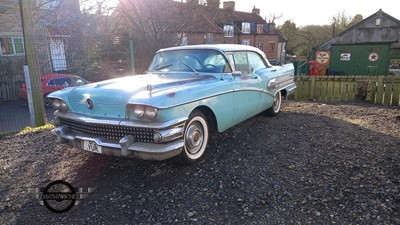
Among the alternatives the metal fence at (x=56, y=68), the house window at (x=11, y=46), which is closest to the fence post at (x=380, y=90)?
the metal fence at (x=56, y=68)

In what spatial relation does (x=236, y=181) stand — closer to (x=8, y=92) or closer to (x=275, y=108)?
(x=275, y=108)

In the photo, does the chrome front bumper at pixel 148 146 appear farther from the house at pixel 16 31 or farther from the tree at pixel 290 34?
the tree at pixel 290 34

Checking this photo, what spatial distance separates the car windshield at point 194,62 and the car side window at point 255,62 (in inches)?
37.2

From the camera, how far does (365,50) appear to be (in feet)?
63.6

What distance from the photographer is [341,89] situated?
9680mm

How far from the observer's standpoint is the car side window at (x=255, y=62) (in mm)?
5617

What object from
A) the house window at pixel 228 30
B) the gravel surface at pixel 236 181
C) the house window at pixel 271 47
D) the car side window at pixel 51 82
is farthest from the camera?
the house window at pixel 271 47

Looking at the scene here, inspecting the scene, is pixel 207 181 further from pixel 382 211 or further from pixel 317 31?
pixel 317 31

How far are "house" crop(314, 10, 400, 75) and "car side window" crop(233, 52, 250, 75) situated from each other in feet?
56.7

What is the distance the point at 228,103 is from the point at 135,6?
457 inches

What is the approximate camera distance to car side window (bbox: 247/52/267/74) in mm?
5617

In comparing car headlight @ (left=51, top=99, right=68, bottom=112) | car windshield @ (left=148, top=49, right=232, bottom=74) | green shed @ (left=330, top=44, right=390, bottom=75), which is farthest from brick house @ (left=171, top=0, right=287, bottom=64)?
car headlight @ (left=51, top=99, right=68, bottom=112)

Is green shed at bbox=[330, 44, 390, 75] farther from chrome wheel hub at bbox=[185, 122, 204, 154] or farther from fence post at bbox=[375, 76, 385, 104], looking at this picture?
chrome wheel hub at bbox=[185, 122, 204, 154]

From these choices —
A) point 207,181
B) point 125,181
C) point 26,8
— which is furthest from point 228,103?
point 26,8
